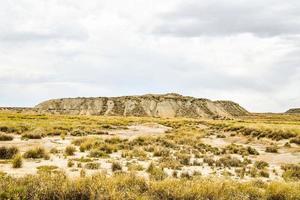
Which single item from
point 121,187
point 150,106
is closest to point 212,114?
point 150,106

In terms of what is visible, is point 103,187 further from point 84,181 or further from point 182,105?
point 182,105

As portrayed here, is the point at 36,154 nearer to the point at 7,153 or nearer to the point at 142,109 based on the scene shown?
the point at 7,153

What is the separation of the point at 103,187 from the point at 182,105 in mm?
187582

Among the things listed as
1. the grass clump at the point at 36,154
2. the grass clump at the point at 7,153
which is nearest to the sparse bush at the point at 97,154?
the grass clump at the point at 36,154

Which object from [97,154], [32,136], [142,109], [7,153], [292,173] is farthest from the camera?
[142,109]

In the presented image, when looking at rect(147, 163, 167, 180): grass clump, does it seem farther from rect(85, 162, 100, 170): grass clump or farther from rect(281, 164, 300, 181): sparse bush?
rect(281, 164, 300, 181): sparse bush

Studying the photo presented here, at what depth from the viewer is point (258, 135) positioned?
158 feet

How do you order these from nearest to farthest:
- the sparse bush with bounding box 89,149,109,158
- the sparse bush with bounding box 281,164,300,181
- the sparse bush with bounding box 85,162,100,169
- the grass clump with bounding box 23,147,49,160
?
the sparse bush with bounding box 281,164,300,181, the sparse bush with bounding box 85,162,100,169, the grass clump with bounding box 23,147,49,160, the sparse bush with bounding box 89,149,109,158

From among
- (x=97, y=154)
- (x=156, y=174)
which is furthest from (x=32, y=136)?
(x=156, y=174)

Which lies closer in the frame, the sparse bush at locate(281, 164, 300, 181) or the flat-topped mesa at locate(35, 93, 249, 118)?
the sparse bush at locate(281, 164, 300, 181)

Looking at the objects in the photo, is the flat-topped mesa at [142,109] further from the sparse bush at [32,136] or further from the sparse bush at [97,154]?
the sparse bush at [97,154]

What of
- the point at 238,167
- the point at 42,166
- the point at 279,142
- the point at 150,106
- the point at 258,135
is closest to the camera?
the point at 42,166

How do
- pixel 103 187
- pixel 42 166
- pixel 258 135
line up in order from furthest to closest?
1. pixel 258 135
2. pixel 42 166
3. pixel 103 187

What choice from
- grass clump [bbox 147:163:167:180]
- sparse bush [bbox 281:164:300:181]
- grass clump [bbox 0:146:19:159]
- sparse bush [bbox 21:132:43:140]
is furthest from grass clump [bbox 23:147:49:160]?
sparse bush [bbox 21:132:43:140]
